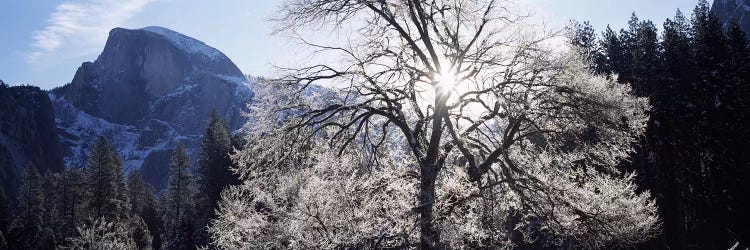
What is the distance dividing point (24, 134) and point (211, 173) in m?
123

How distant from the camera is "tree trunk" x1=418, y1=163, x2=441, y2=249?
9.20 m

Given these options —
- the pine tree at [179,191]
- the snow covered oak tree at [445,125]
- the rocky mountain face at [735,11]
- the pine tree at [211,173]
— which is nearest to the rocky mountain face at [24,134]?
the pine tree at [179,191]

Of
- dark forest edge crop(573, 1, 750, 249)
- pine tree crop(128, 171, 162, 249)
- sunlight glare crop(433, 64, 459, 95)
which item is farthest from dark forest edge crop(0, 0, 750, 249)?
pine tree crop(128, 171, 162, 249)

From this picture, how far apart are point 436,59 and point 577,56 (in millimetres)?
2432

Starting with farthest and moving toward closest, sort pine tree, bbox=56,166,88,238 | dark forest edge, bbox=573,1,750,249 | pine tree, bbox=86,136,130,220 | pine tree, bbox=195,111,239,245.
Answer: pine tree, bbox=56,166,88,238 < pine tree, bbox=86,136,130,220 < pine tree, bbox=195,111,239,245 < dark forest edge, bbox=573,1,750,249

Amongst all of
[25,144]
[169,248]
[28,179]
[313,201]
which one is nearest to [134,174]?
[28,179]

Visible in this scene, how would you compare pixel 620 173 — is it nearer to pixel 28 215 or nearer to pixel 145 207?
pixel 28 215

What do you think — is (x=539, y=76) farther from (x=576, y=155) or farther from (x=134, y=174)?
(x=134, y=174)

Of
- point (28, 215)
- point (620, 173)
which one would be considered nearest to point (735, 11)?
point (28, 215)

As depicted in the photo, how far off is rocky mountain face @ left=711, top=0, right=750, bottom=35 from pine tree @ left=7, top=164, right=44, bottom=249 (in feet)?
498

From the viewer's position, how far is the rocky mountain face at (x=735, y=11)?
14238 centimetres

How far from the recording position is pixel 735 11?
150375 mm

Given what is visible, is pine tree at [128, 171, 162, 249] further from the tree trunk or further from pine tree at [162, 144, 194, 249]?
the tree trunk

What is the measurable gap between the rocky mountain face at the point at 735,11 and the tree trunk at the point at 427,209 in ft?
512
